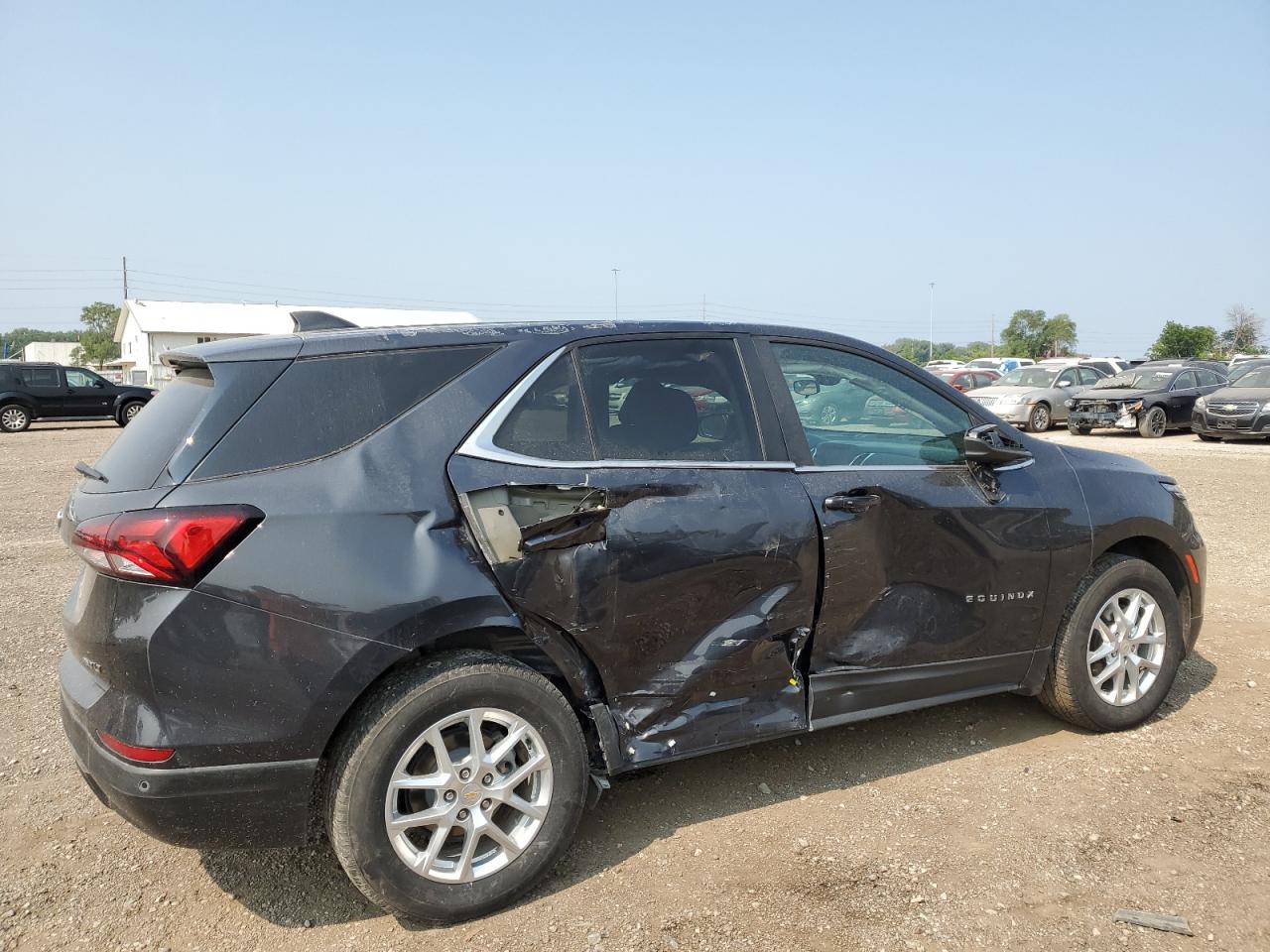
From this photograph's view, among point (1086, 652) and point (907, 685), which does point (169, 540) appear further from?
point (1086, 652)

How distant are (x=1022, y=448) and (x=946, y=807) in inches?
59.6

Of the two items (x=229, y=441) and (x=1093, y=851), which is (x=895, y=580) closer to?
(x=1093, y=851)

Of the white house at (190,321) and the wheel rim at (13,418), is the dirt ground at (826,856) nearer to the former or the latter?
the wheel rim at (13,418)

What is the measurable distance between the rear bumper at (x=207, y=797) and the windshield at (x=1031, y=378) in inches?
898

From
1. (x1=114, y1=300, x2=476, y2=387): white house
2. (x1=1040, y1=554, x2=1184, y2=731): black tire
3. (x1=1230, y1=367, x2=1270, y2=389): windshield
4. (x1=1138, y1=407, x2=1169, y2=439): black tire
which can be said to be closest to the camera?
(x1=1040, y1=554, x2=1184, y2=731): black tire

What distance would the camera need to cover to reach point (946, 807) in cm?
365

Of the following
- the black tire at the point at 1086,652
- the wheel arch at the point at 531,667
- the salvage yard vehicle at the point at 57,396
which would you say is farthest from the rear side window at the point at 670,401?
the salvage yard vehicle at the point at 57,396

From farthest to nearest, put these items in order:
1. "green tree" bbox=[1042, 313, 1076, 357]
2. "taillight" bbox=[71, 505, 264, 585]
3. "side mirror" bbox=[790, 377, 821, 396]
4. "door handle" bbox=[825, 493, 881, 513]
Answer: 1. "green tree" bbox=[1042, 313, 1076, 357]
2. "side mirror" bbox=[790, 377, 821, 396]
3. "door handle" bbox=[825, 493, 881, 513]
4. "taillight" bbox=[71, 505, 264, 585]

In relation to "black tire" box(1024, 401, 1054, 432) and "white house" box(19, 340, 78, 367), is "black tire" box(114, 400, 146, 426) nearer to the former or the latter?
"black tire" box(1024, 401, 1054, 432)

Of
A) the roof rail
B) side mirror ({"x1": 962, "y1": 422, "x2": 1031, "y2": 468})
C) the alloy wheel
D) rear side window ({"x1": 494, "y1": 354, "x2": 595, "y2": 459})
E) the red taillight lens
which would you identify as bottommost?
the alloy wheel

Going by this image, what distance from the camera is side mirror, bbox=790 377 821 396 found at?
3.75 m

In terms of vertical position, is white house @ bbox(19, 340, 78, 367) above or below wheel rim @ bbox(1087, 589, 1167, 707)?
below

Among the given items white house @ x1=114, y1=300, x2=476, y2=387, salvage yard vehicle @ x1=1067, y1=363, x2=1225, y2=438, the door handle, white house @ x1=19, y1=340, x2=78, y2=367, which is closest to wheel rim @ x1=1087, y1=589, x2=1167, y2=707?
the door handle

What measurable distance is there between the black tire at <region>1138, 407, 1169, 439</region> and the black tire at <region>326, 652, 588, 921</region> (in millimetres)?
21163
